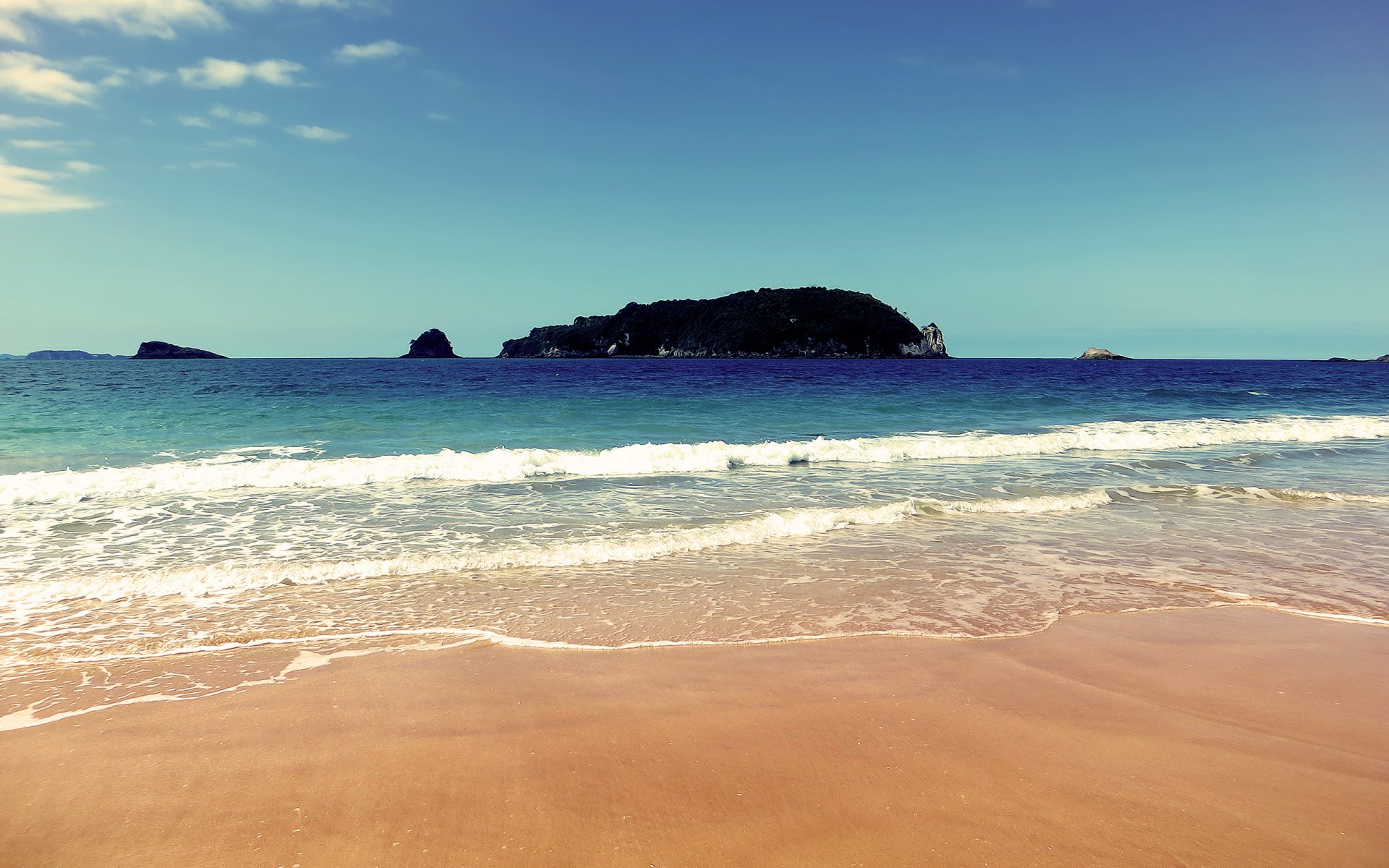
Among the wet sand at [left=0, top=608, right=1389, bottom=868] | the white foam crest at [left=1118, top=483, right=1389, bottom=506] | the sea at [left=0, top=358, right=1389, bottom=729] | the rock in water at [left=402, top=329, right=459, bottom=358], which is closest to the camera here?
the wet sand at [left=0, top=608, right=1389, bottom=868]

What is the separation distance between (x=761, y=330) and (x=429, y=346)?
104 meters

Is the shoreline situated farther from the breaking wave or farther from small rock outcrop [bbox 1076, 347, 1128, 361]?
small rock outcrop [bbox 1076, 347, 1128, 361]

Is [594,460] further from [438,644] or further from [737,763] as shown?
[737,763]

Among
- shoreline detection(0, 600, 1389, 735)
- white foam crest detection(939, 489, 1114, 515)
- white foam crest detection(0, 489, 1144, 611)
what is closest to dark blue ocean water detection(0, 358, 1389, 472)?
white foam crest detection(939, 489, 1114, 515)

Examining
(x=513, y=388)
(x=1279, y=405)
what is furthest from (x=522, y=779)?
(x=1279, y=405)

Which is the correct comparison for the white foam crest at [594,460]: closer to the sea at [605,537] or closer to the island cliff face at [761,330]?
the sea at [605,537]

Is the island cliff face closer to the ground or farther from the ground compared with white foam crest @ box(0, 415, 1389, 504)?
farther from the ground

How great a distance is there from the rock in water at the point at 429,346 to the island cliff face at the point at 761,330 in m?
46.6

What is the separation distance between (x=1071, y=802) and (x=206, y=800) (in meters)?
4.15

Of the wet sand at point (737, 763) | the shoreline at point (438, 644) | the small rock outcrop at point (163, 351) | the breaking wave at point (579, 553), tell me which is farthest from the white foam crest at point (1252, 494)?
the small rock outcrop at point (163, 351)

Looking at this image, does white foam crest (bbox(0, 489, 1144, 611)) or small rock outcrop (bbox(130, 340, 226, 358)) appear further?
small rock outcrop (bbox(130, 340, 226, 358))

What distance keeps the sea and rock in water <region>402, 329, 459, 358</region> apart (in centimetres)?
17952

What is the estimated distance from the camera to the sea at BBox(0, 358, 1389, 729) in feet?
18.9

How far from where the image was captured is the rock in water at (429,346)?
633ft
